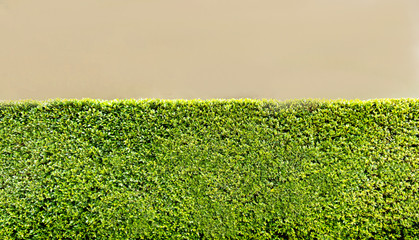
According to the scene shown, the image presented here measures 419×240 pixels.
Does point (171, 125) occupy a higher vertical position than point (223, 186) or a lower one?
higher

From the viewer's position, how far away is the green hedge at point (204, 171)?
12.3 feet

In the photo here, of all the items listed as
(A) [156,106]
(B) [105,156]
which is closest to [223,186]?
(A) [156,106]

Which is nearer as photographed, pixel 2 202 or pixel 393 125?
pixel 2 202

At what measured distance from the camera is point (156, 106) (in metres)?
3.96

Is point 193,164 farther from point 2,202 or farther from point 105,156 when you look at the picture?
point 2,202

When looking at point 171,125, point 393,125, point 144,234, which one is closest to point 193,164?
point 171,125

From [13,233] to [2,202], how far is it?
0.60m

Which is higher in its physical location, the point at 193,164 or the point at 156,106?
the point at 156,106

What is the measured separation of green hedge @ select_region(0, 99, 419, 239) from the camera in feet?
12.3

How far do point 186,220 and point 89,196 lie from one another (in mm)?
1826

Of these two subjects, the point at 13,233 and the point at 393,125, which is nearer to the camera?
the point at 13,233

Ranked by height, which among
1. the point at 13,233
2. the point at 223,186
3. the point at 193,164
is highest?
the point at 193,164

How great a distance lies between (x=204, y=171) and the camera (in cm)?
383

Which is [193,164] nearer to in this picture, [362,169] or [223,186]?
[223,186]
